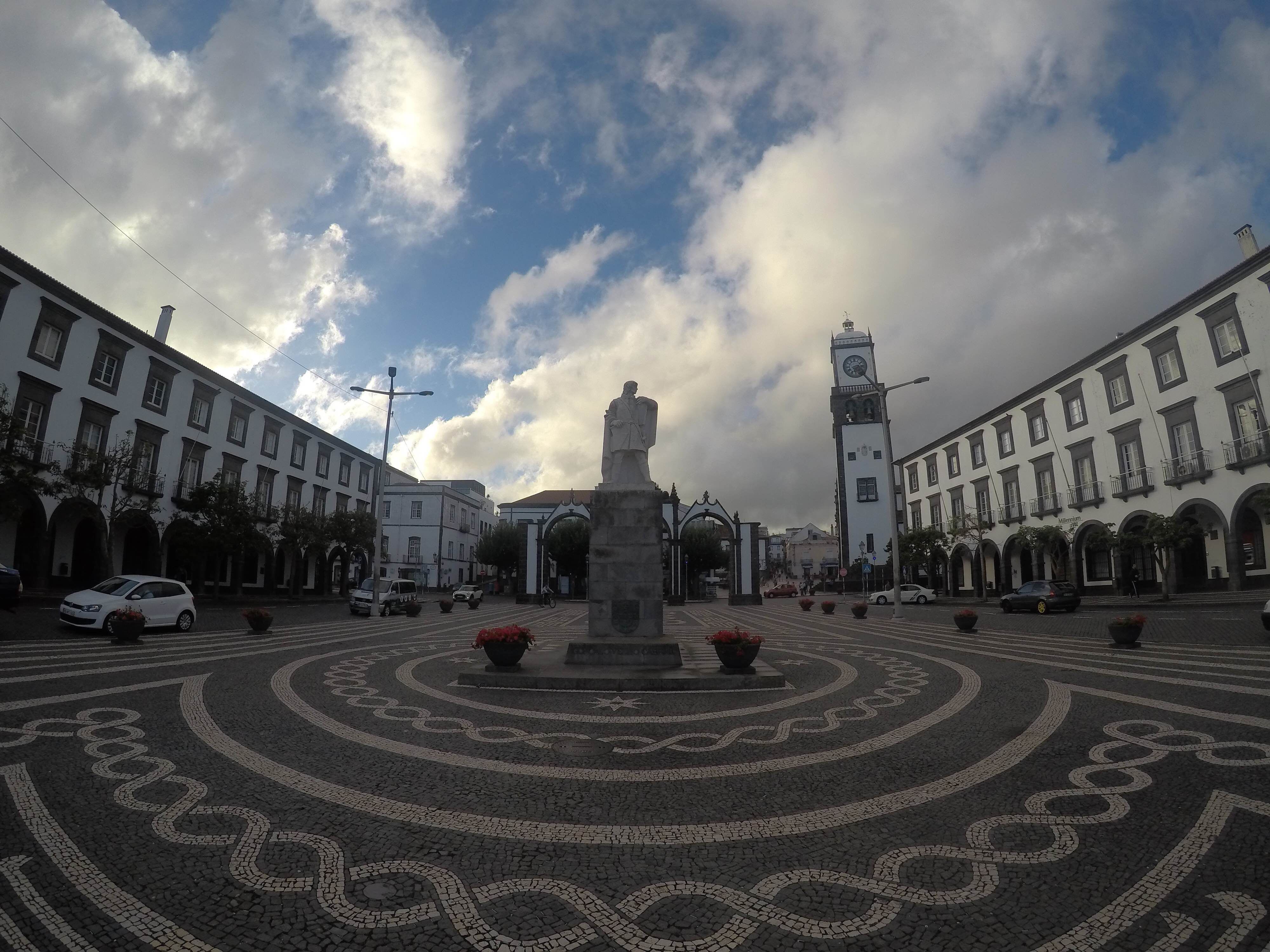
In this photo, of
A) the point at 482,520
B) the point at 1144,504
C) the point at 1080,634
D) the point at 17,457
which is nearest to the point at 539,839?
the point at 1080,634

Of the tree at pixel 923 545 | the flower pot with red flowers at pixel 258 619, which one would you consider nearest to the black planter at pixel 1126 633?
the flower pot with red flowers at pixel 258 619

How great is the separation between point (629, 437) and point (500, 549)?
2199 inches

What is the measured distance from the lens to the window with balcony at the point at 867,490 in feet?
203

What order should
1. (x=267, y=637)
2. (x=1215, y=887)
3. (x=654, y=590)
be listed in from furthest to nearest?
(x=267, y=637) → (x=654, y=590) → (x=1215, y=887)

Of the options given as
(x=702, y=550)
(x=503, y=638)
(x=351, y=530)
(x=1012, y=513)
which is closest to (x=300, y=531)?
(x=351, y=530)

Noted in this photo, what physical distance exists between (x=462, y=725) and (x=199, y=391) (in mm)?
34536

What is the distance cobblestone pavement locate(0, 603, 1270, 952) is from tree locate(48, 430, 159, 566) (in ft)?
59.1

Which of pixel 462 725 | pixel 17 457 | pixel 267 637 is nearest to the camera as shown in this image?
pixel 462 725

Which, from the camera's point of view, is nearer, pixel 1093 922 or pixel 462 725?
pixel 1093 922

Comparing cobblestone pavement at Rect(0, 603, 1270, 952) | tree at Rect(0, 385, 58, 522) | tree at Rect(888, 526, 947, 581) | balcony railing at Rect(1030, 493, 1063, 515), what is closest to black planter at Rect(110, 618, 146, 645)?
cobblestone pavement at Rect(0, 603, 1270, 952)

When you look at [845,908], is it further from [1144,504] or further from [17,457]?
[1144,504]

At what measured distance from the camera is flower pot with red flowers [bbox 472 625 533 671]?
33.0ft

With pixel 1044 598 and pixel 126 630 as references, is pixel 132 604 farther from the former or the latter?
pixel 1044 598

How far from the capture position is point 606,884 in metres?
3.45
